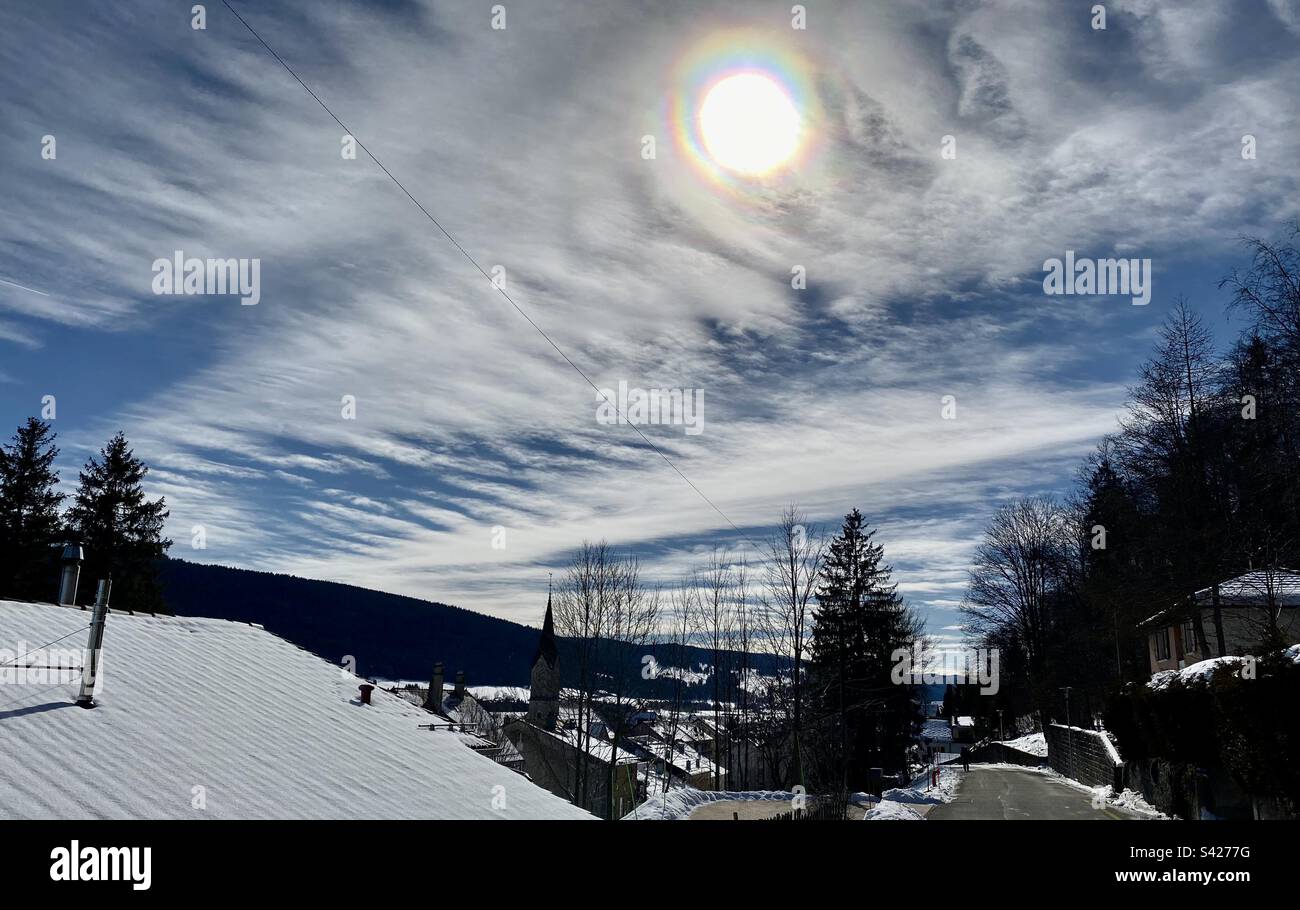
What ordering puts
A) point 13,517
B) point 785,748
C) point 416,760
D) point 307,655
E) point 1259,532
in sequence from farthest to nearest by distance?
point 785,748, point 13,517, point 1259,532, point 307,655, point 416,760

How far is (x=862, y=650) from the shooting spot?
54031 mm

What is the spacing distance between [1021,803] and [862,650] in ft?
76.6

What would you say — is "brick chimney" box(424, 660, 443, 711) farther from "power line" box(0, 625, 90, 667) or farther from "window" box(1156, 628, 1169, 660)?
"window" box(1156, 628, 1169, 660)

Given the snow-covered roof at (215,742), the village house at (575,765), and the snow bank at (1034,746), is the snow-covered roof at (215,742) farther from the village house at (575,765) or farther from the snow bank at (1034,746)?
the snow bank at (1034,746)

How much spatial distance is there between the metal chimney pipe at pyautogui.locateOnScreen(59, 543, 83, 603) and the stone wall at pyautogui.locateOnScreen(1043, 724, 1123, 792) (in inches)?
1326

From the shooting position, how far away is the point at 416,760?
12859mm

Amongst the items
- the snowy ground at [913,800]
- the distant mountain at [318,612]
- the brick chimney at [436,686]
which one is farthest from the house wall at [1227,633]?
the distant mountain at [318,612]

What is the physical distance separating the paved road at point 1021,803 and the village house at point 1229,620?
280 inches

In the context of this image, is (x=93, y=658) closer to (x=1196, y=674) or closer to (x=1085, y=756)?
(x=1196, y=674)

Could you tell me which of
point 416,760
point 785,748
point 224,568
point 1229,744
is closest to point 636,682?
point 785,748

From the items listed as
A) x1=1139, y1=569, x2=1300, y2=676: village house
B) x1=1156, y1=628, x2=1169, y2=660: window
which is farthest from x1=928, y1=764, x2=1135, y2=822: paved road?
x1=1156, y1=628, x2=1169, y2=660: window
